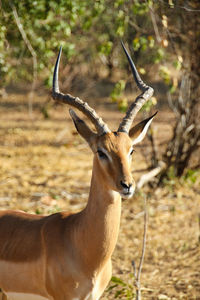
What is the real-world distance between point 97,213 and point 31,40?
3.76m

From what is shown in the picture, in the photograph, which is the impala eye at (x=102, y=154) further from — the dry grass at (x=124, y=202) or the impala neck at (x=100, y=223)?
the dry grass at (x=124, y=202)

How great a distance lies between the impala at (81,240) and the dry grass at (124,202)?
1.38 meters

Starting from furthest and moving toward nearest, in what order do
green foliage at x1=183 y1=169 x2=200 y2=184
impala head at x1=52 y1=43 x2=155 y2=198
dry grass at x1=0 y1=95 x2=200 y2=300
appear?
green foliage at x1=183 y1=169 x2=200 y2=184
dry grass at x1=0 y1=95 x2=200 y2=300
impala head at x1=52 y1=43 x2=155 y2=198

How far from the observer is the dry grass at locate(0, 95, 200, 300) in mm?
5333

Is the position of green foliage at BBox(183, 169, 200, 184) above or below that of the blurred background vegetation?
below

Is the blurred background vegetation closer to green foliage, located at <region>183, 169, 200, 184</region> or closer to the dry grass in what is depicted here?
green foliage, located at <region>183, 169, 200, 184</region>

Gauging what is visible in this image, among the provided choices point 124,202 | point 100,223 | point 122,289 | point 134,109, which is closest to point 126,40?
point 124,202

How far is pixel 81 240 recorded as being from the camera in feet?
11.3

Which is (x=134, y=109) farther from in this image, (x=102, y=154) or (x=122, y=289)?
(x=122, y=289)

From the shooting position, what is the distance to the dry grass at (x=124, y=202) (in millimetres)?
5333

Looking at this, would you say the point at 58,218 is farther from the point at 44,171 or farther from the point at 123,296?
the point at 44,171

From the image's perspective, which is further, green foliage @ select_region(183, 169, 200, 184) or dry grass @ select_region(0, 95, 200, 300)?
green foliage @ select_region(183, 169, 200, 184)

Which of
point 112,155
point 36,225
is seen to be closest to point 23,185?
point 36,225

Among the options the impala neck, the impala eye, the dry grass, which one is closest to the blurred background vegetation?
the dry grass
